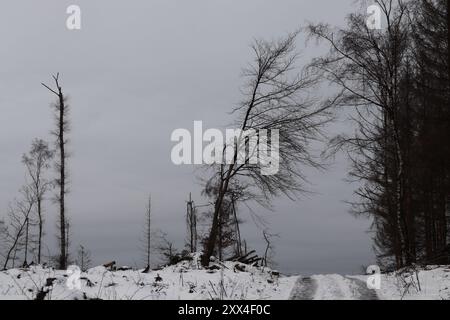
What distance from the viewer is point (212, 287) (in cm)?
1013

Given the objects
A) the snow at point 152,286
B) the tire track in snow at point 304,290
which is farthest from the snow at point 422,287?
the snow at point 152,286

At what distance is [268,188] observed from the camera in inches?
723

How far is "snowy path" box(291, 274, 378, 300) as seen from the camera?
11.0m

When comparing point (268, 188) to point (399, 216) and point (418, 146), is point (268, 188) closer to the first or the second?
point (399, 216)

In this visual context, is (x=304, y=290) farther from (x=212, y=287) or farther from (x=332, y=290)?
(x=212, y=287)

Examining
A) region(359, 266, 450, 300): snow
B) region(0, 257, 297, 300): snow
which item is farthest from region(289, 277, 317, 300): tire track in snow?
region(359, 266, 450, 300): snow

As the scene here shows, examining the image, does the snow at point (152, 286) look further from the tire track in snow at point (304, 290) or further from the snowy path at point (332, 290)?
the snowy path at point (332, 290)

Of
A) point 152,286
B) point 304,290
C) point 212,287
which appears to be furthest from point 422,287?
point 152,286

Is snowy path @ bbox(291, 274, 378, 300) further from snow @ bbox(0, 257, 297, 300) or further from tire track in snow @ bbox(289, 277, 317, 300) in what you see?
snow @ bbox(0, 257, 297, 300)

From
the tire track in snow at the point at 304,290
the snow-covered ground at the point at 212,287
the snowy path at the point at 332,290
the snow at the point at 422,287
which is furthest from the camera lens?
the tire track in snow at the point at 304,290

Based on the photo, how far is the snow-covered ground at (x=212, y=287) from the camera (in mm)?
10539
